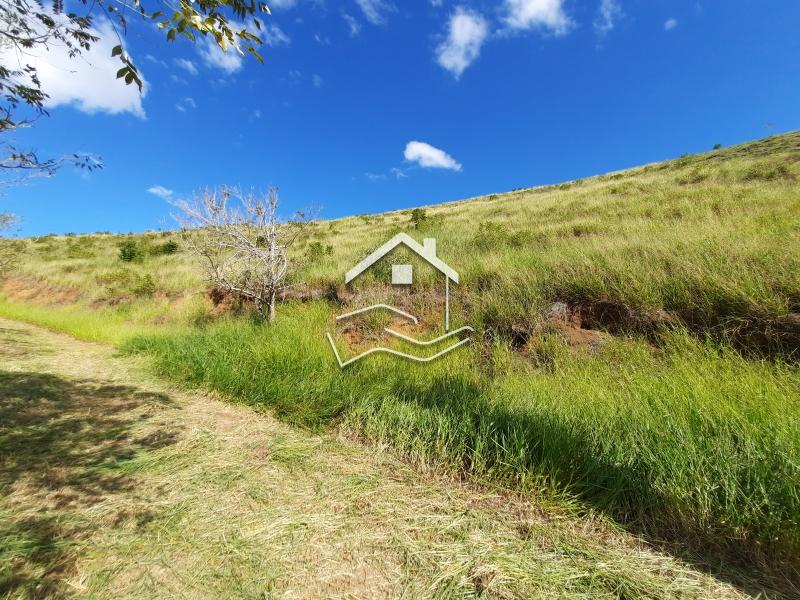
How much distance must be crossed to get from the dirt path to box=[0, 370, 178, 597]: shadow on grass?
0.01 m

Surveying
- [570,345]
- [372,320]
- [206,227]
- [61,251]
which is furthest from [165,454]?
[61,251]

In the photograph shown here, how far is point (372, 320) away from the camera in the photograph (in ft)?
21.1

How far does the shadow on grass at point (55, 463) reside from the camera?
1816 mm

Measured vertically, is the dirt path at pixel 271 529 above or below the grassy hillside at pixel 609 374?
below

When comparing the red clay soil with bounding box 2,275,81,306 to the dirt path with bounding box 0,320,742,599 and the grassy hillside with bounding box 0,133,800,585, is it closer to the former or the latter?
the grassy hillside with bounding box 0,133,800,585

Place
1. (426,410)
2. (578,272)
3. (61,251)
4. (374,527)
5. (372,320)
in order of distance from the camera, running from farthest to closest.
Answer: (61,251)
(372,320)
(578,272)
(426,410)
(374,527)

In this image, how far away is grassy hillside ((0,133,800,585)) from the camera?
2.06 metres

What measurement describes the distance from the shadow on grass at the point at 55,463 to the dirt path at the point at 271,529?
1 cm

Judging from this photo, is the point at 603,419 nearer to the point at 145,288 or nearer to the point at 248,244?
the point at 248,244

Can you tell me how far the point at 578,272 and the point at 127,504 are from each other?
18.2 feet

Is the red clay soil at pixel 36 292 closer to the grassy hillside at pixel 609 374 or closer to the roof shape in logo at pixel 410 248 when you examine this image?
the grassy hillside at pixel 609 374

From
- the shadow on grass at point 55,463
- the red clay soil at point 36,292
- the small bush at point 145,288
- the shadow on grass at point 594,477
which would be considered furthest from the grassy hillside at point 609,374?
the red clay soil at point 36,292

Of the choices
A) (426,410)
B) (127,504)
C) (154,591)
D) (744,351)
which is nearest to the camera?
(154,591)

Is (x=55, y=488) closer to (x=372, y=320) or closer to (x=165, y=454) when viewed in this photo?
(x=165, y=454)
